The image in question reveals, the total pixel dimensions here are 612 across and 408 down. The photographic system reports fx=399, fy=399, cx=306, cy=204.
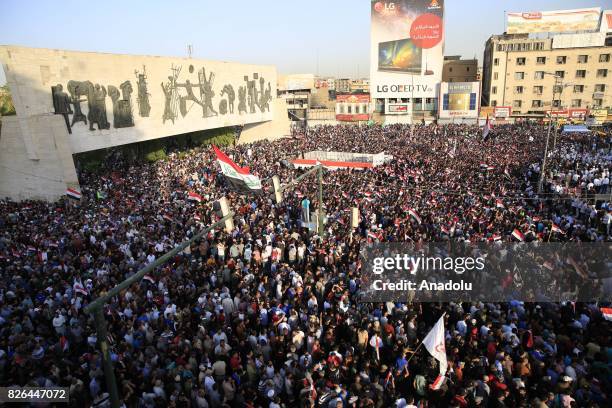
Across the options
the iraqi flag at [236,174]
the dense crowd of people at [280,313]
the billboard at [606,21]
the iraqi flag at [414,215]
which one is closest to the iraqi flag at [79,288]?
the dense crowd of people at [280,313]

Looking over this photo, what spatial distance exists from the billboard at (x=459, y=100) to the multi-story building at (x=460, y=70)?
51.5 ft

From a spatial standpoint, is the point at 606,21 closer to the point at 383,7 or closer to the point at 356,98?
the point at 383,7

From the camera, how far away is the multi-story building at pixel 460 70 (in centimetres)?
6569

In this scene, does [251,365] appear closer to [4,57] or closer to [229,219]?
[229,219]

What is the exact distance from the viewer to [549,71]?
5288 cm

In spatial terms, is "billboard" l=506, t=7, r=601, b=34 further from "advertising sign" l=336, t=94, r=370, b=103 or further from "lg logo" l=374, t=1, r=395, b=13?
"advertising sign" l=336, t=94, r=370, b=103

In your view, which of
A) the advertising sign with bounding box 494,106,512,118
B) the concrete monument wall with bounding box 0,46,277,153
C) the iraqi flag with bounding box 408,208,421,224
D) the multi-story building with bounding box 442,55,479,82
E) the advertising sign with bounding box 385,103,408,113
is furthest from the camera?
the multi-story building with bounding box 442,55,479,82

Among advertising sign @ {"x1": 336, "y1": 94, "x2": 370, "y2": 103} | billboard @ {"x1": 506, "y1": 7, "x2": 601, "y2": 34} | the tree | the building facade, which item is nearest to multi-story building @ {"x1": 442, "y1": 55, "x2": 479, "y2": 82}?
the building facade

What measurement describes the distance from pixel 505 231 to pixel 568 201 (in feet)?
20.6

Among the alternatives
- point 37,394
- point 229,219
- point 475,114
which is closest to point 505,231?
point 229,219

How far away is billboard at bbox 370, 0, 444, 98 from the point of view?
179ft

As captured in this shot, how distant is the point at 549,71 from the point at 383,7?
78.3 feet

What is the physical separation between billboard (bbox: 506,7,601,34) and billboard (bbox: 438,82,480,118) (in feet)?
37.1

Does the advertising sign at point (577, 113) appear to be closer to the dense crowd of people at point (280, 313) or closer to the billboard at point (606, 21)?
the billboard at point (606, 21)
